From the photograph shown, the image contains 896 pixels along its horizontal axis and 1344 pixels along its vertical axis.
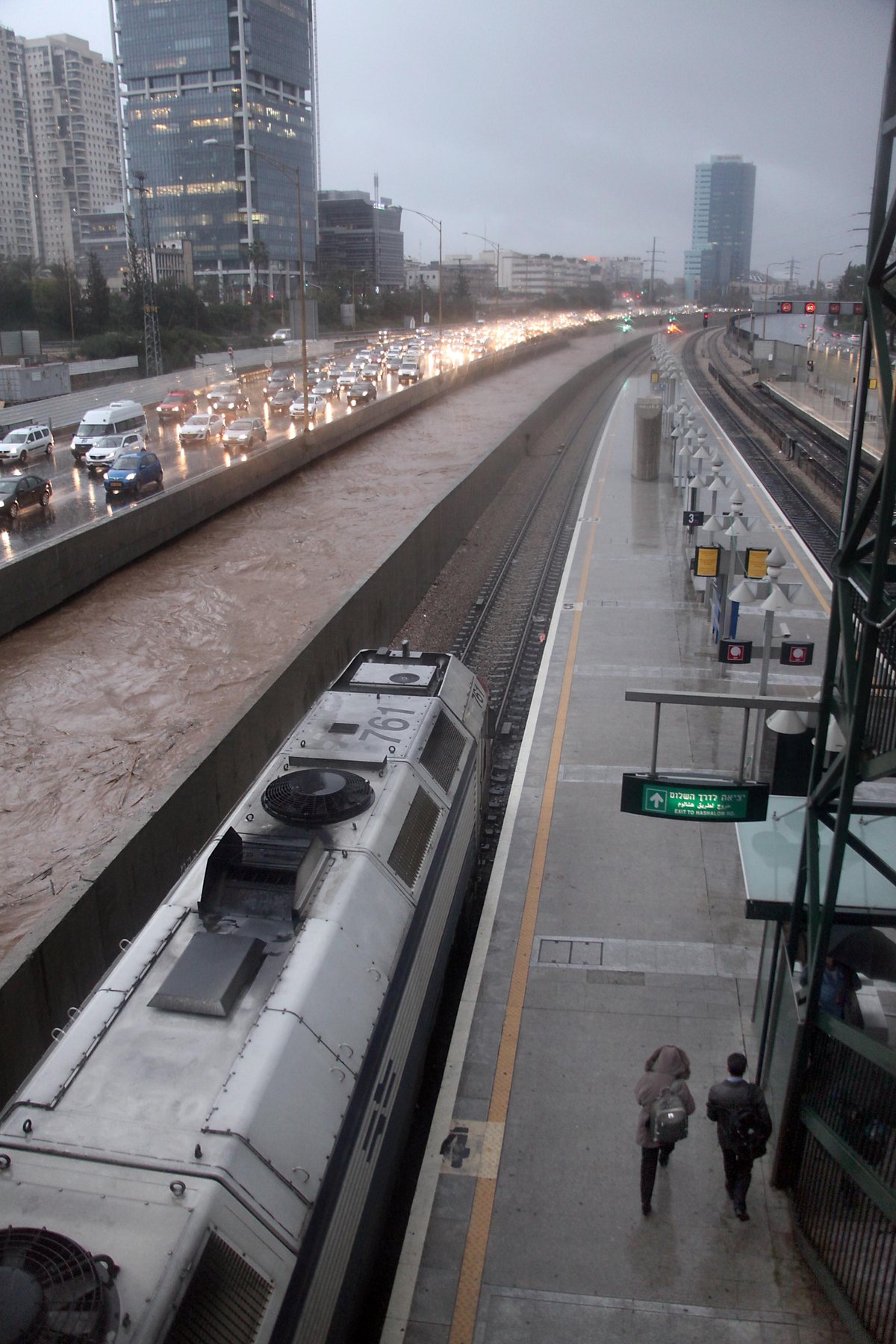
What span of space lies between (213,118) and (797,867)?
175945 millimetres

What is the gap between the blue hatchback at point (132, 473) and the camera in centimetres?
3441

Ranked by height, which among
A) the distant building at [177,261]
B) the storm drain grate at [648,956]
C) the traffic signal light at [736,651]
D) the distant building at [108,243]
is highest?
the distant building at [108,243]

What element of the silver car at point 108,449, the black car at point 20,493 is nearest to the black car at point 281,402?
the silver car at point 108,449

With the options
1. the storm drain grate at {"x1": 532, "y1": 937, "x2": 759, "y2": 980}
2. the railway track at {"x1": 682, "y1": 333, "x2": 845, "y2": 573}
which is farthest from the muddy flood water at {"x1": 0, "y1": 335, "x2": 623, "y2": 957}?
the railway track at {"x1": 682, "y1": 333, "x2": 845, "y2": 573}

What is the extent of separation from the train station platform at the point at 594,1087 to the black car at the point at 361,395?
46.3m

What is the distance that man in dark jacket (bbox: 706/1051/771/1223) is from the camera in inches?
271

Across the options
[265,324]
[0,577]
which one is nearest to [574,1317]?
[0,577]

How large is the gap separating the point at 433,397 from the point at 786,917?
198ft

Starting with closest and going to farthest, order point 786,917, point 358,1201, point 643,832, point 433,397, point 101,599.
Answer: point 358,1201 → point 786,917 → point 643,832 → point 101,599 → point 433,397

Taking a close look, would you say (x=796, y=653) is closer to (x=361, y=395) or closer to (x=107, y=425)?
(x=107, y=425)

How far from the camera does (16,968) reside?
8.12 metres

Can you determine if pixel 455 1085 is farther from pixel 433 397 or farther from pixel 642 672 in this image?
pixel 433 397

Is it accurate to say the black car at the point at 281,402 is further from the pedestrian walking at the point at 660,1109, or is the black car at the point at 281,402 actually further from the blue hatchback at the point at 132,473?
the pedestrian walking at the point at 660,1109

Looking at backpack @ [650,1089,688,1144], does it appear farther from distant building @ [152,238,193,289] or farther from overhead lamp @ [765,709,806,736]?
distant building @ [152,238,193,289]
